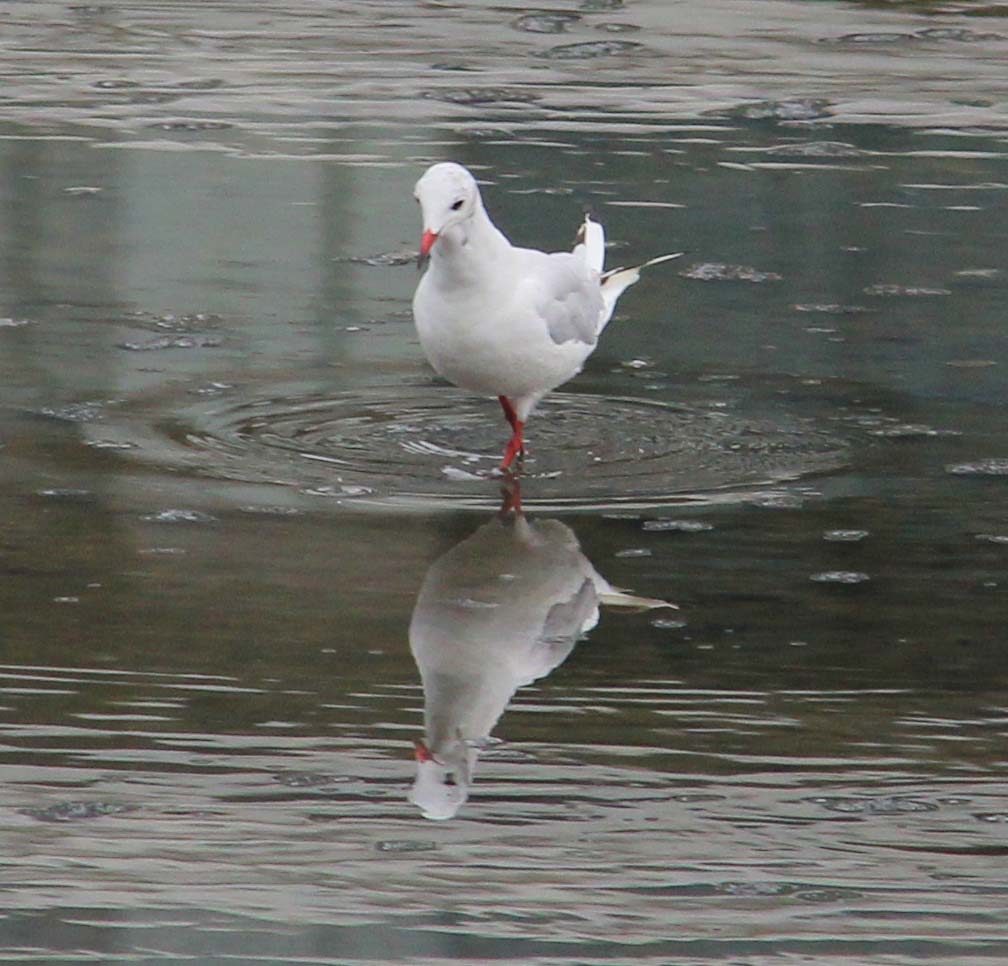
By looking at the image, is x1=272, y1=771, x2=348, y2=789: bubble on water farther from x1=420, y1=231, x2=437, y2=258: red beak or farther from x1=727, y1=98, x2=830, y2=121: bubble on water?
x1=727, y1=98, x2=830, y2=121: bubble on water

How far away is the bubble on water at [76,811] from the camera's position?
4.02 metres

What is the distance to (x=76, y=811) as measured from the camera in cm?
404

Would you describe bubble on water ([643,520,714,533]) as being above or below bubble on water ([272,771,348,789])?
above

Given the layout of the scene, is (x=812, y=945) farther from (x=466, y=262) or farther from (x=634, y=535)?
(x=466, y=262)

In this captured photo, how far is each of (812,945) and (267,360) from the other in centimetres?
355

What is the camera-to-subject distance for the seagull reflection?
4.30 m

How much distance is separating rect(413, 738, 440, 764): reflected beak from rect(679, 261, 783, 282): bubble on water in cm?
373

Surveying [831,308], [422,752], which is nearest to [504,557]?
[422,752]

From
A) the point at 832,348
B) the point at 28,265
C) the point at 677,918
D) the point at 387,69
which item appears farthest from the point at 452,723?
the point at 387,69

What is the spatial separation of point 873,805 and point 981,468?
1.99m

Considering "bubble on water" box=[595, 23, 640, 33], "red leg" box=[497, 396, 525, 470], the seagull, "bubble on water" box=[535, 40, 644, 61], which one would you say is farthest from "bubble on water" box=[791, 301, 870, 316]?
"bubble on water" box=[595, 23, 640, 33]

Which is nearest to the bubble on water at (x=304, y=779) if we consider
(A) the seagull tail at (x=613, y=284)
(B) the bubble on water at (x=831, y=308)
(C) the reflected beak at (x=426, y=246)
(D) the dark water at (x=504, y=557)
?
(D) the dark water at (x=504, y=557)

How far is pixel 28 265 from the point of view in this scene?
7.80 m

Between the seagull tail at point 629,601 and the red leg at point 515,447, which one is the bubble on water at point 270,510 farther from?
the seagull tail at point 629,601
